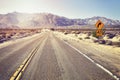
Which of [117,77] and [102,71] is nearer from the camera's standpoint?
[117,77]

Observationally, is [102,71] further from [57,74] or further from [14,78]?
[14,78]

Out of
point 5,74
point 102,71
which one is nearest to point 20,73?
point 5,74

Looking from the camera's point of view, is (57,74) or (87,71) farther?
(87,71)

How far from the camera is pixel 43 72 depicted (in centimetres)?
816

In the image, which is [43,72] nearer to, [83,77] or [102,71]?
[83,77]

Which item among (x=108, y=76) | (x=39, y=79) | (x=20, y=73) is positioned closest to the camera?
(x=39, y=79)

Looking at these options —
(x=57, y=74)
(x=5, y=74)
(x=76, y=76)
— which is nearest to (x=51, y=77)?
(x=57, y=74)

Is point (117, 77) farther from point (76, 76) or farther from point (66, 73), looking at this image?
point (66, 73)

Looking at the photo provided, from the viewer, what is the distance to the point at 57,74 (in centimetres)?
781

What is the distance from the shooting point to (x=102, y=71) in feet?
27.4

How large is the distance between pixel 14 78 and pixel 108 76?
12.2 feet

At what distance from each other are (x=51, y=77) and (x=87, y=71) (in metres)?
1.90

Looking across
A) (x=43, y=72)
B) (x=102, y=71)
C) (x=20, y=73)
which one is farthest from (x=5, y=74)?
(x=102, y=71)

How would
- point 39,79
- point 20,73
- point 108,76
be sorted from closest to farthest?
1. point 39,79
2. point 108,76
3. point 20,73
